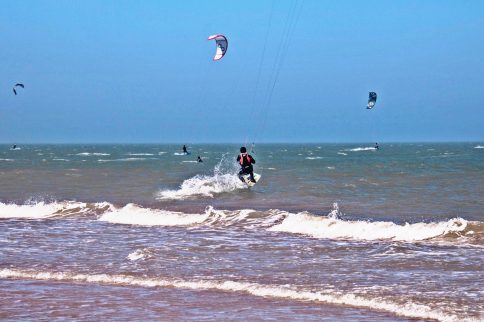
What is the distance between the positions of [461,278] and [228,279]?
3.38 m

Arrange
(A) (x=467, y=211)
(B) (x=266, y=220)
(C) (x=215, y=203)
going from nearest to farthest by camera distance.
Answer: (B) (x=266, y=220), (A) (x=467, y=211), (C) (x=215, y=203)

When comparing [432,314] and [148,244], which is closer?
[432,314]

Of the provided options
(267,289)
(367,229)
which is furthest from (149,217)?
(267,289)

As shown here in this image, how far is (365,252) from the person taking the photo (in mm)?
12344

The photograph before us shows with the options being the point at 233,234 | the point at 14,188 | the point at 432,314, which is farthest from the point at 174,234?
the point at 14,188

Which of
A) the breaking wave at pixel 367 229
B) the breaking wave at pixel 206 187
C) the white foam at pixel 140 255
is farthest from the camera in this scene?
the breaking wave at pixel 206 187

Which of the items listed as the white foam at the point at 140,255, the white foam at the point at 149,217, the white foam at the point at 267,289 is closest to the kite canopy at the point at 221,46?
the white foam at the point at 149,217

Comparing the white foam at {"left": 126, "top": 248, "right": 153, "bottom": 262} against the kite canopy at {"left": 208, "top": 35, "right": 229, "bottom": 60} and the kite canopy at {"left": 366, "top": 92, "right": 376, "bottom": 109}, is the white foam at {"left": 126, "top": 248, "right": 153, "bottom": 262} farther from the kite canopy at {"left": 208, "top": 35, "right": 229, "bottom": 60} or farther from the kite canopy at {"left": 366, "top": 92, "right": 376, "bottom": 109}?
the kite canopy at {"left": 366, "top": 92, "right": 376, "bottom": 109}

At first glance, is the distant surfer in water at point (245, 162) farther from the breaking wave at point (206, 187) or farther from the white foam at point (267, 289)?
the white foam at point (267, 289)

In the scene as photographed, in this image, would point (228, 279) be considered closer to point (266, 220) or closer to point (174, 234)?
point (174, 234)

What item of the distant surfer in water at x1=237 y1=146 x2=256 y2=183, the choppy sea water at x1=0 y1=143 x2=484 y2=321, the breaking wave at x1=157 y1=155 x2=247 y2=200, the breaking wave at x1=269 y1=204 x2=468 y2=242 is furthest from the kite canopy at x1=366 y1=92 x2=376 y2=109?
the breaking wave at x1=269 y1=204 x2=468 y2=242

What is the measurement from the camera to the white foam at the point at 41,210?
778 inches

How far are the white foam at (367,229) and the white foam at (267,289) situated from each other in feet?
17.5

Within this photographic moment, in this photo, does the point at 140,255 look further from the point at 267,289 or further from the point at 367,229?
the point at 367,229
